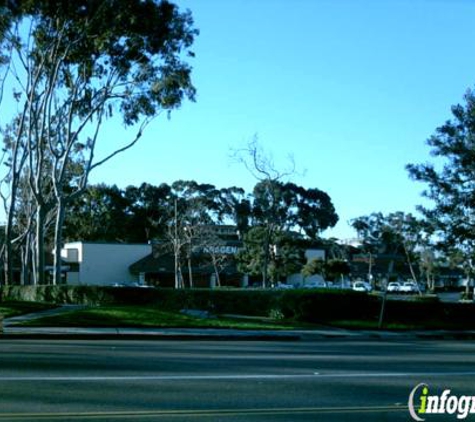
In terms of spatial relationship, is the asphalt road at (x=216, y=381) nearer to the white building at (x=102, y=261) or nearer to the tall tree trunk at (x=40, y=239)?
the tall tree trunk at (x=40, y=239)

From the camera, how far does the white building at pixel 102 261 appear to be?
6631 centimetres

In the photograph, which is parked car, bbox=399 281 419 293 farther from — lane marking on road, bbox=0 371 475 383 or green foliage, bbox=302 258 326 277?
lane marking on road, bbox=0 371 475 383

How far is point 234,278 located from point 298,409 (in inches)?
2489

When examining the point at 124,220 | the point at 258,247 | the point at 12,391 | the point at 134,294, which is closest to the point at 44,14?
the point at 134,294

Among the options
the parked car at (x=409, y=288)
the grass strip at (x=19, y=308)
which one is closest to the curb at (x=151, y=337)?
the grass strip at (x=19, y=308)

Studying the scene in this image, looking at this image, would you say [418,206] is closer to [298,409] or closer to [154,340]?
[154,340]

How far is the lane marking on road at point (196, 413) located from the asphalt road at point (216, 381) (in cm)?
1

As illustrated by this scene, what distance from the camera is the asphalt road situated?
902cm

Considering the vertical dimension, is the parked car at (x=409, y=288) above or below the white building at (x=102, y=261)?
below

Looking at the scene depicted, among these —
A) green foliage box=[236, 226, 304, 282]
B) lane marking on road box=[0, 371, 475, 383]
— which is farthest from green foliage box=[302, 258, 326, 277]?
lane marking on road box=[0, 371, 475, 383]

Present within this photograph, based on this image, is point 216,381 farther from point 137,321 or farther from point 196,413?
point 137,321

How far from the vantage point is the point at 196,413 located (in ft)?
29.3

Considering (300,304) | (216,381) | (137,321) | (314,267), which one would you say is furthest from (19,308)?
(314,267)

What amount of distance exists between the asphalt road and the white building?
49178mm
